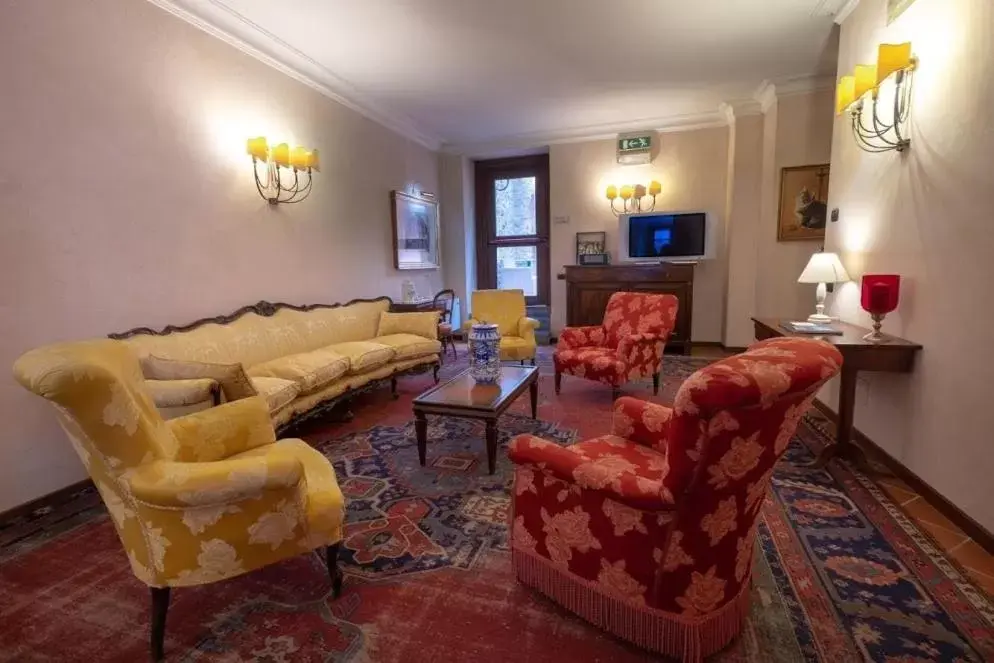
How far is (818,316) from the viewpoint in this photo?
3.01 metres

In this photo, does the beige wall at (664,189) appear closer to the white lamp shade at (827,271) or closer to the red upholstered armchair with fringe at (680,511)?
the white lamp shade at (827,271)

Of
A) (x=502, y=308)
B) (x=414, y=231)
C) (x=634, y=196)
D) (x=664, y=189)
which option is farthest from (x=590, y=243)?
(x=414, y=231)

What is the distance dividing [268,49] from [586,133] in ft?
12.8

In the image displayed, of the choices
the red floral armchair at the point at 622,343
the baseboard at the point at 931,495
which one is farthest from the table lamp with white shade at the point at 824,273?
the red floral armchair at the point at 622,343

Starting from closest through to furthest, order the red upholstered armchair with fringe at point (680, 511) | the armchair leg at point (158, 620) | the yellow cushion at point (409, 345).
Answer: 1. the red upholstered armchair with fringe at point (680, 511)
2. the armchair leg at point (158, 620)
3. the yellow cushion at point (409, 345)

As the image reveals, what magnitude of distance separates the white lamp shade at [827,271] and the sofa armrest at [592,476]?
2455 millimetres

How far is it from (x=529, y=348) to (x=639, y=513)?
322 cm

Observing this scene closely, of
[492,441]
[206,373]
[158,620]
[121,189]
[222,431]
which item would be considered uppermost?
[121,189]

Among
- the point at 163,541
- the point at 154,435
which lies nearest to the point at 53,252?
the point at 154,435

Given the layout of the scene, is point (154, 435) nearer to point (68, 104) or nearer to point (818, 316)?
point (68, 104)

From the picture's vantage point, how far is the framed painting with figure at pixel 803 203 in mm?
4887

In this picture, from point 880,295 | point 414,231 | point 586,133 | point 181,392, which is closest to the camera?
point 181,392

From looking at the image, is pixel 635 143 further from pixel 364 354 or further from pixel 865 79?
pixel 364 354

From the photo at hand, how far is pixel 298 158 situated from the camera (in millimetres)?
3795
